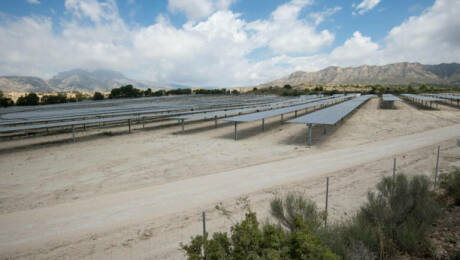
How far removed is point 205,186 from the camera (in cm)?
921

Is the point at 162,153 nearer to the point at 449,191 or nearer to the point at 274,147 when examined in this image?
the point at 274,147

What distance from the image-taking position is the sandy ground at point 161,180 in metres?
6.13

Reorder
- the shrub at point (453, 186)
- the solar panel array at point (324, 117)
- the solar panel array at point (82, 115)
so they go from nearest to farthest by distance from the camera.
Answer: the shrub at point (453, 186) → the solar panel array at point (324, 117) → the solar panel array at point (82, 115)

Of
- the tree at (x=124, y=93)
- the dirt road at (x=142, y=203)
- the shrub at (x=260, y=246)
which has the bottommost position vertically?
the dirt road at (x=142, y=203)

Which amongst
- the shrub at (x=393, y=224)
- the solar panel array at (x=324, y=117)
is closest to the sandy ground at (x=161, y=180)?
the solar panel array at (x=324, y=117)

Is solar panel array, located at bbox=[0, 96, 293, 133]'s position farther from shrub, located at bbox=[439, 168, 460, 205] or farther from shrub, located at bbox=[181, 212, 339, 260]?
shrub, located at bbox=[439, 168, 460, 205]

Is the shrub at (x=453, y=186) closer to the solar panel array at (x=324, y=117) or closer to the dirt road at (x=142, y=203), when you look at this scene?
the dirt road at (x=142, y=203)

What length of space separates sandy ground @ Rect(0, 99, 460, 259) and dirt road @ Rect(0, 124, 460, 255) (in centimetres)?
4

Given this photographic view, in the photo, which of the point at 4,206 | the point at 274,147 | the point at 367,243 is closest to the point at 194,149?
the point at 274,147

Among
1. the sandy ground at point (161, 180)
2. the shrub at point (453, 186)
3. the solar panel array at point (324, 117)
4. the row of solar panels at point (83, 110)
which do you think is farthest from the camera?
the row of solar panels at point (83, 110)

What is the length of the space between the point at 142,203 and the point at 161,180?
2337 millimetres

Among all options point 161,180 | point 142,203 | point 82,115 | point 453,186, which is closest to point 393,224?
point 453,186

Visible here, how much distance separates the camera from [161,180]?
401 inches

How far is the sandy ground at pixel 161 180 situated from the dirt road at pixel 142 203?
0.04m
